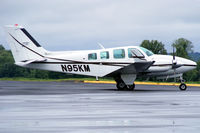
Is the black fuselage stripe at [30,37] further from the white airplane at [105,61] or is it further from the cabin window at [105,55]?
the cabin window at [105,55]

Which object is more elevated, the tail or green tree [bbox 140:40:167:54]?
green tree [bbox 140:40:167:54]

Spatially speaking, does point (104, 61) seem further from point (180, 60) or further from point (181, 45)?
point (181, 45)

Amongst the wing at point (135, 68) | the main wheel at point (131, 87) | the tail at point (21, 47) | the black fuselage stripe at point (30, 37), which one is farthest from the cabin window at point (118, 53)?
the black fuselage stripe at point (30, 37)

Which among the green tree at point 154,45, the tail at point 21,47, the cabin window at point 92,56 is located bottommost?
the cabin window at point 92,56

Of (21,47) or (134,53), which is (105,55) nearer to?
(134,53)

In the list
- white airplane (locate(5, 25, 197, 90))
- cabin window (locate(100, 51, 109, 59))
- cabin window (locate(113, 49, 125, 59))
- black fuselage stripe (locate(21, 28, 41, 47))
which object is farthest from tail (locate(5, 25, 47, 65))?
cabin window (locate(113, 49, 125, 59))

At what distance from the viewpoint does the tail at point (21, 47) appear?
94.7 feet

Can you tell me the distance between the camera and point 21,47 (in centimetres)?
2900

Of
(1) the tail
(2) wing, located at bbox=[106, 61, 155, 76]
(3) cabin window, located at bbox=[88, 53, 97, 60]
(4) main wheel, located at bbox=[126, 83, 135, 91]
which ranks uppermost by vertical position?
(1) the tail

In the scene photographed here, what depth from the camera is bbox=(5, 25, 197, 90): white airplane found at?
27781 mm

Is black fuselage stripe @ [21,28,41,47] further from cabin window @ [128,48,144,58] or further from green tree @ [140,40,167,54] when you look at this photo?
green tree @ [140,40,167,54]

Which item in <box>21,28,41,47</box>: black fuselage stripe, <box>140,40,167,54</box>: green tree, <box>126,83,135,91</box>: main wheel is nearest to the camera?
<box>126,83,135,91</box>: main wheel

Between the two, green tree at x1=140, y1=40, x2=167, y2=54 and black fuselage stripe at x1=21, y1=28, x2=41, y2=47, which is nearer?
black fuselage stripe at x1=21, y1=28, x2=41, y2=47

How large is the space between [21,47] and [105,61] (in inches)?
192
